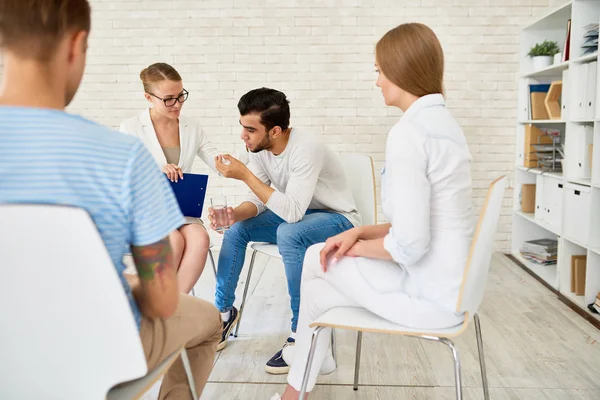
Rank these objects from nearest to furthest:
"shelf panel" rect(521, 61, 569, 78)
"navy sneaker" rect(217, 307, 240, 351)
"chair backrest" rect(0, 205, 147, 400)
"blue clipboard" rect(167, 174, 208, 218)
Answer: "chair backrest" rect(0, 205, 147, 400)
"blue clipboard" rect(167, 174, 208, 218)
"navy sneaker" rect(217, 307, 240, 351)
"shelf panel" rect(521, 61, 569, 78)

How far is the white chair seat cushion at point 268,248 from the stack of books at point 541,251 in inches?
80.4

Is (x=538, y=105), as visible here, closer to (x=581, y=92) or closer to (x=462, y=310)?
(x=581, y=92)

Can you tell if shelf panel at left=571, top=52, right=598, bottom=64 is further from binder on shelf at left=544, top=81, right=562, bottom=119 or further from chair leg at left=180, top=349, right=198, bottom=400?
chair leg at left=180, top=349, right=198, bottom=400

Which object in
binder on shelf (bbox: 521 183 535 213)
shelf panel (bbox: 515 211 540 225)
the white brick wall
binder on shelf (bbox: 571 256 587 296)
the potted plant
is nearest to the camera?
binder on shelf (bbox: 571 256 587 296)

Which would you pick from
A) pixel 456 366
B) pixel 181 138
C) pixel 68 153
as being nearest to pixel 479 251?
pixel 456 366

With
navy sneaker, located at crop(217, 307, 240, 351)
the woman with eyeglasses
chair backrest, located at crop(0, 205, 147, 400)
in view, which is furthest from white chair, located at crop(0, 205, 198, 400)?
navy sneaker, located at crop(217, 307, 240, 351)

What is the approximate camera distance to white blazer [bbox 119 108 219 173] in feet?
8.41

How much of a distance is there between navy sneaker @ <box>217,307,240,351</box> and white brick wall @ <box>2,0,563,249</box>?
1.98 meters

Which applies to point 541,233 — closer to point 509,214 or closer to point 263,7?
point 509,214

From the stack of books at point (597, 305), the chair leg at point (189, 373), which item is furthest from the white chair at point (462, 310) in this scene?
the stack of books at point (597, 305)

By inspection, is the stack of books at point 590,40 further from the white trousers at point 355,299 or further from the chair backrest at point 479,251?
the white trousers at point 355,299

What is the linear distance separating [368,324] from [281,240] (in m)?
0.86

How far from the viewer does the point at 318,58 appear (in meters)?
4.15

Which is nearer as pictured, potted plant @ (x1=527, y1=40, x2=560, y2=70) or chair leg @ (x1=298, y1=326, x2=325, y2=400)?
chair leg @ (x1=298, y1=326, x2=325, y2=400)
